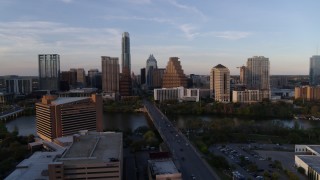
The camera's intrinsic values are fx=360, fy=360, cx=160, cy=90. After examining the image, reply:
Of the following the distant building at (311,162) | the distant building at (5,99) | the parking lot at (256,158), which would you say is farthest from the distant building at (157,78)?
the distant building at (311,162)

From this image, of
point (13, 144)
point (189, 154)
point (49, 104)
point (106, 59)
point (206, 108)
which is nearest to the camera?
point (189, 154)

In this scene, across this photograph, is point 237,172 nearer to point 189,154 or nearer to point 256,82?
point 189,154

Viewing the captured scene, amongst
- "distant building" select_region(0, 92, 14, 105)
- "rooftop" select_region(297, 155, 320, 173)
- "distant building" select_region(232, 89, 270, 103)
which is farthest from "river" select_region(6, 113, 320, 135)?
"distant building" select_region(0, 92, 14, 105)

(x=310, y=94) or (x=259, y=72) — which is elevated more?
(x=259, y=72)

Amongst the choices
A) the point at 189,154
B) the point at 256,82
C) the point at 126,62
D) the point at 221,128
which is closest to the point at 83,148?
the point at 189,154

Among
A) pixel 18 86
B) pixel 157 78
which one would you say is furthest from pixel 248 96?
pixel 18 86

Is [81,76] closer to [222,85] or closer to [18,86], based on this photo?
[18,86]

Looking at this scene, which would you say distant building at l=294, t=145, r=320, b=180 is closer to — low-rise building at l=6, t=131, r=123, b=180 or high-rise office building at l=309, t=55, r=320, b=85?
low-rise building at l=6, t=131, r=123, b=180
